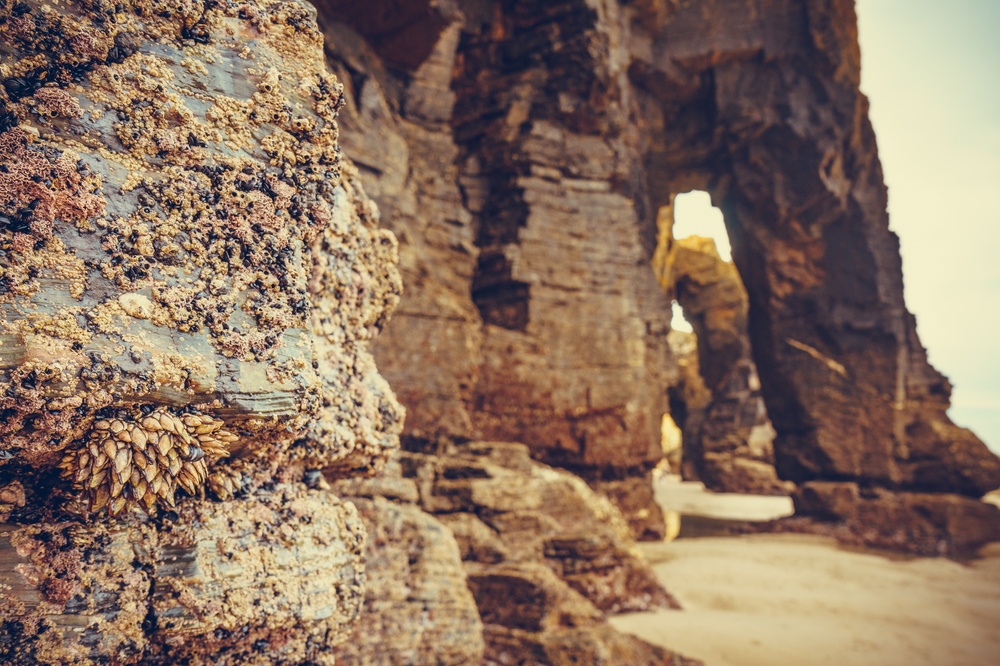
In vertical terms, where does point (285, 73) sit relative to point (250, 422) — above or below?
above

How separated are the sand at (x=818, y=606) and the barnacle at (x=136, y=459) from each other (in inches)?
146

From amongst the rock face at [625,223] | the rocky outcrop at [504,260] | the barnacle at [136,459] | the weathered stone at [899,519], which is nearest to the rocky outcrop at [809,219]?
the rock face at [625,223]

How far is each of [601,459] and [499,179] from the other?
3812mm

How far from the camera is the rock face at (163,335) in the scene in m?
1.19

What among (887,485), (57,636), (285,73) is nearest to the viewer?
(57,636)

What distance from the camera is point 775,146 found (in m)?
11.4

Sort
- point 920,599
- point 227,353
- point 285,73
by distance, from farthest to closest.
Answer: point 920,599 < point 285,73 < point 227,353

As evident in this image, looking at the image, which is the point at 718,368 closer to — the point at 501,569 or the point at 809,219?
the point at 809,219

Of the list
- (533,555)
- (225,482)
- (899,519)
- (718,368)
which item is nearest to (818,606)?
(533,555)

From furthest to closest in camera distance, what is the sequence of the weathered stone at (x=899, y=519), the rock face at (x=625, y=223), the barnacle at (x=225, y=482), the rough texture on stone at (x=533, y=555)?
the weathered stone at (x=899, y=519) → the rock face at (x=625, y=223) → the rough texture on stone at (x=533, y=555) → the barnacle at (x=225, y=482)

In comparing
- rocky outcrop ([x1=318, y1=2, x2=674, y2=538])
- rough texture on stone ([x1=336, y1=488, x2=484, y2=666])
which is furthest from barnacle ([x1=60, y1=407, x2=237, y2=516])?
rocky outcrop ([x1=318, y1=2, x2=674, y2=538])

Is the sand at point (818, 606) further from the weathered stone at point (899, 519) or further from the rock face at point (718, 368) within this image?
the rock face at point (718, 368)

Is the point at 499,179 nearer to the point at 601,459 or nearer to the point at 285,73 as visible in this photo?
the point at 601,459

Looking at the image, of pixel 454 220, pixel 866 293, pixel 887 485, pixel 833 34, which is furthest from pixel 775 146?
pixel 454 220
